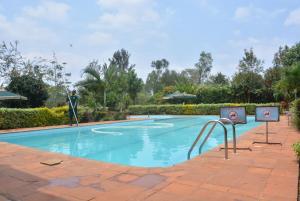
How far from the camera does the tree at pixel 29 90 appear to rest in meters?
16.6

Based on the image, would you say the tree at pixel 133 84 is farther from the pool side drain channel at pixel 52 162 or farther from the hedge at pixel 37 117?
the pool side drain channel at pixel 52 162

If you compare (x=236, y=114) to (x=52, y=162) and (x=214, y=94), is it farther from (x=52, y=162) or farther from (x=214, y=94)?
(x=214, y=94)

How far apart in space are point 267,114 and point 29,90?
1443cm

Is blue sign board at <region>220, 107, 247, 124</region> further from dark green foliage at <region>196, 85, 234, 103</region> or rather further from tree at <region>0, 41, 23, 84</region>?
dark green foliage at <region>196, 85, 234, 103</region>

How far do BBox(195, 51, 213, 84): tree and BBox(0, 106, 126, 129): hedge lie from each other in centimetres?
3525

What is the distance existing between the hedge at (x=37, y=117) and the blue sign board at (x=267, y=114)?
9.42m

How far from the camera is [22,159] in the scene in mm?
5059

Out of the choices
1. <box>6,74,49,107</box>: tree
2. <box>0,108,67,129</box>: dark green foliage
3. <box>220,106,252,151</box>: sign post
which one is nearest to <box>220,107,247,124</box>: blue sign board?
<box>220,106,252,151</box>: sign post

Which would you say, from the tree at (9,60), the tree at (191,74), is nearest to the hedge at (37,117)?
the tree at (9,60)

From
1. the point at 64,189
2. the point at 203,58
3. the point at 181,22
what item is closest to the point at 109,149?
the point at 64,189

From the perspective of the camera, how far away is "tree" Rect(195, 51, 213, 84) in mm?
47500

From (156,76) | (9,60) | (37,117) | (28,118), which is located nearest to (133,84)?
(9,60)

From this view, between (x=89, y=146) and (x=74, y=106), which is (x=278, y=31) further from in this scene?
(x=89, y=146)

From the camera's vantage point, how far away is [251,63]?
28.2 meters
